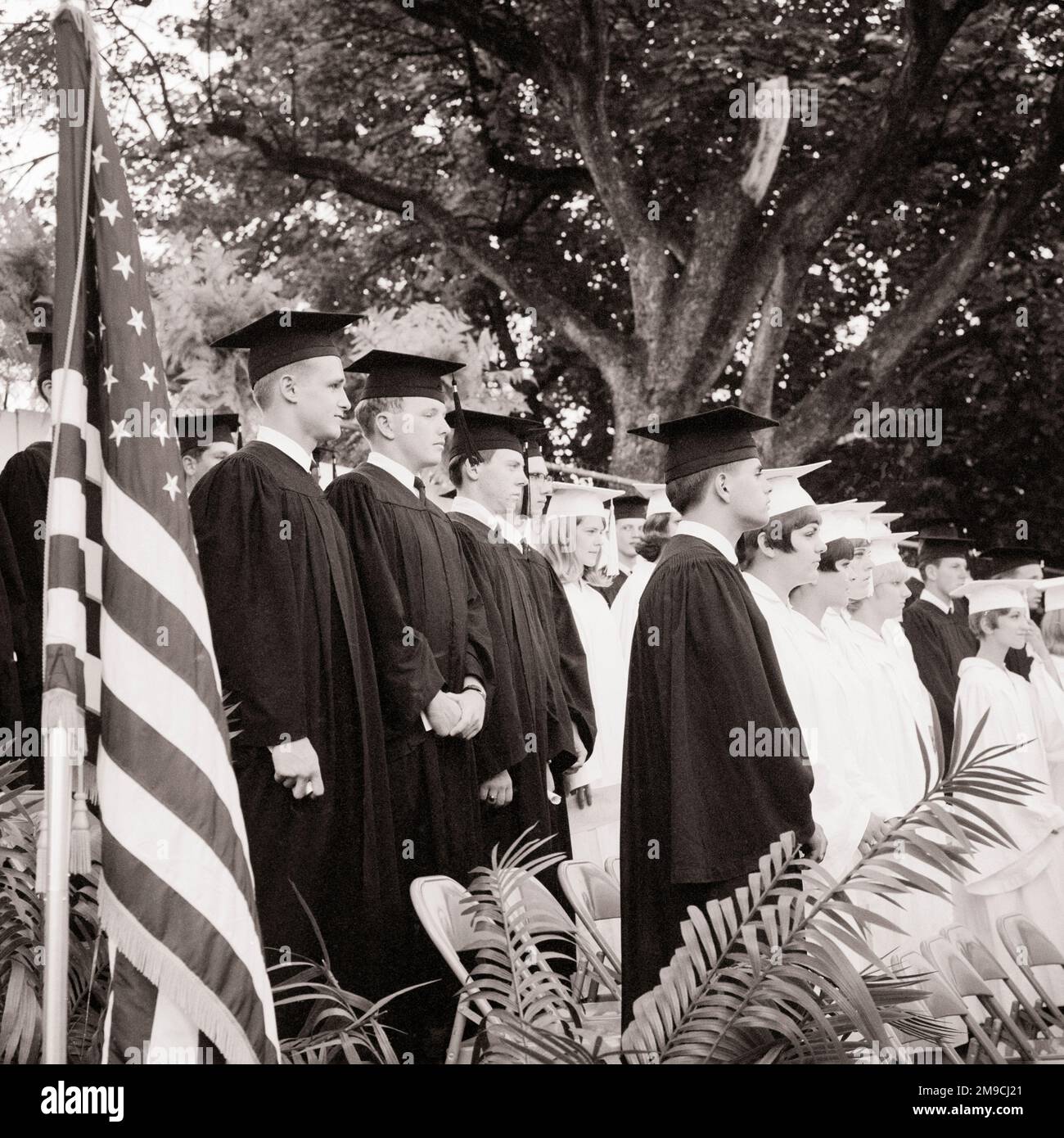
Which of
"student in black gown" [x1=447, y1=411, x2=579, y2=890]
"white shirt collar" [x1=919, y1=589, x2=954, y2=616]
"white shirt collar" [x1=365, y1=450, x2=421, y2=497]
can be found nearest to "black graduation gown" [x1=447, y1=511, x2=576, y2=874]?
"student in black gown" [x1=447, y1=411, x2=579, y2=890]

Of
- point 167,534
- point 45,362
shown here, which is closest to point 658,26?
point 45,362

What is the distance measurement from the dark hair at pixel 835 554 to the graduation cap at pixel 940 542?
4285 millimetres

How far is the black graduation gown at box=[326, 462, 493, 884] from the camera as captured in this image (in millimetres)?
5562

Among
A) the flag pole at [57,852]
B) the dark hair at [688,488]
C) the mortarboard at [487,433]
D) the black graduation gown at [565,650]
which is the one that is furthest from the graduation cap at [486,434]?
the flag pole at [57,852]

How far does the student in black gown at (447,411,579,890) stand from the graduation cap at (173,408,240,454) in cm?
139

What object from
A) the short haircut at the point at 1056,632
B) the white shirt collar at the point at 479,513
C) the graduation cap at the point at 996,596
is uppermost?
the white shirt collar at the point at 479,513

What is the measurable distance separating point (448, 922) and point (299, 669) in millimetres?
930

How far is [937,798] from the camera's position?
149 inches

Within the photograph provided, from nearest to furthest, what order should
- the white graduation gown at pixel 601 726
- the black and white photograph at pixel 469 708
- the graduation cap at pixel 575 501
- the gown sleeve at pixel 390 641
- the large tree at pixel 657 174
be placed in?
the black and white photograph at pixel 469 708 < the gown sleeve at pixel 390 641 < the white graduation gown at pixel 601 726 < the graduation cap at pixel 575 501 < the large tree at pixel 657 174

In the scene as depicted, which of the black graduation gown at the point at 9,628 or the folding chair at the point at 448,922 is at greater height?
the black graduation gown at the point at 9,628

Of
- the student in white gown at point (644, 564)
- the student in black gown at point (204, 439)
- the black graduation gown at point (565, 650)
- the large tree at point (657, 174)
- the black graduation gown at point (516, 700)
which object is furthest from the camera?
the large tree at point (657, 174)

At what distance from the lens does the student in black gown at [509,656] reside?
6.18 m

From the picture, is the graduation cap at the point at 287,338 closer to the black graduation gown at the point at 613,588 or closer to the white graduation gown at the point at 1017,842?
the white graduation gown at the point at 1017,842

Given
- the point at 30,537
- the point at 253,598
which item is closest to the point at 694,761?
the point at 253,598
